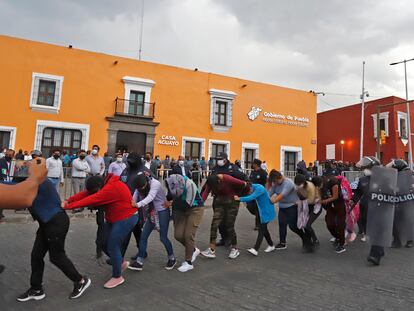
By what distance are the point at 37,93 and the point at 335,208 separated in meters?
17.6

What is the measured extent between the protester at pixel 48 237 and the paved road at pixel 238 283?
0.14 meters

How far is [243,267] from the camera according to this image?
515 centimetres

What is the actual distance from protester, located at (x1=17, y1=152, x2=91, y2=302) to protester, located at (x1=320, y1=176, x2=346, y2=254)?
4545 mm

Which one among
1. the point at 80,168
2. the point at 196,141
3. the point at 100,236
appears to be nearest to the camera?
the point at 100,236

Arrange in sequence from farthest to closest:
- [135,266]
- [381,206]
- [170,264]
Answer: [381,206]
[170,264]
[135,266]

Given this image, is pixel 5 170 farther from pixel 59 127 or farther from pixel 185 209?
pixel 59 127

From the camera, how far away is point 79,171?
10.4m

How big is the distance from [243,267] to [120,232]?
6.89 feet

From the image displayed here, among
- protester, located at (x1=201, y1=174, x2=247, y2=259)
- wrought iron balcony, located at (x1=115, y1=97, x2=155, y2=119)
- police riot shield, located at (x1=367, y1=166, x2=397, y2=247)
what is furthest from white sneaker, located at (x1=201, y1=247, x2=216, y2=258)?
wrought iron balcony, located at (x1=115, y1=97, x2=155, y2=119)

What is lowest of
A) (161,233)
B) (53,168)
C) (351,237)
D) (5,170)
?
(351,237)

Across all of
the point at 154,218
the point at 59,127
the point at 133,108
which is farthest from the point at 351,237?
the point at 59,127

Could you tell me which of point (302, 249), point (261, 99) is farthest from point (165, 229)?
point (261, 99)

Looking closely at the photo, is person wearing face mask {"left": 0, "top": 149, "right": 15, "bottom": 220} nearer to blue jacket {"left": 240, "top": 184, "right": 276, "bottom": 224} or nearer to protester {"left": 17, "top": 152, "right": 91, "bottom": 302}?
protester {"left": 17, "top": 152, "right": 91, "bottom": 302}

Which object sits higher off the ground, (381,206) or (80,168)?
(80,168)
